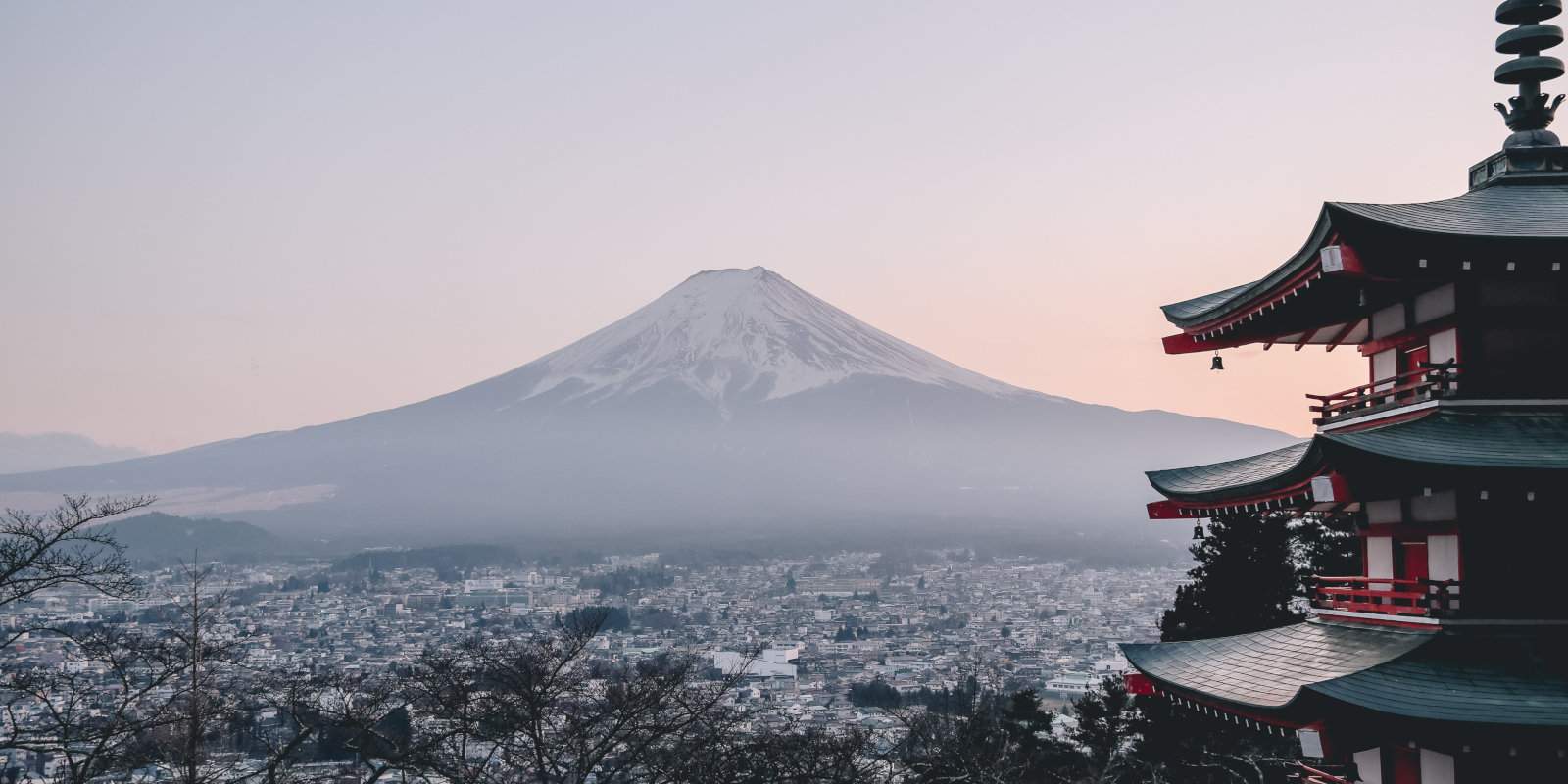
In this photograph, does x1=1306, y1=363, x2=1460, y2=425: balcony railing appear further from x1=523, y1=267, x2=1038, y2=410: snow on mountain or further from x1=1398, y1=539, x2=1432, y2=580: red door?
x1=523, y1=267, x2=1038, y2=410: snow on mountain

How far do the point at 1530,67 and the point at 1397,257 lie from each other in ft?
8.63

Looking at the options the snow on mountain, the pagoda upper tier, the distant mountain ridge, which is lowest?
the distant mountain ridge

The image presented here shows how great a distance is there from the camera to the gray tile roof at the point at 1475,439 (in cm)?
1026

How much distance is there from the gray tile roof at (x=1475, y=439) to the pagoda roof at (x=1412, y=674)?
1.29 metres

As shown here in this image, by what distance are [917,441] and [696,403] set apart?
2448 cm

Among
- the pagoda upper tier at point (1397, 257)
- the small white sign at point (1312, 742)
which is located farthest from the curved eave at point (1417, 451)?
the small white sign at point (1312, 742)

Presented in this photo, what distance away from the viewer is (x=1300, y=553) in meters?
29.4

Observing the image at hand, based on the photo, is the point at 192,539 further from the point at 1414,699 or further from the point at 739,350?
the point at 1414,699

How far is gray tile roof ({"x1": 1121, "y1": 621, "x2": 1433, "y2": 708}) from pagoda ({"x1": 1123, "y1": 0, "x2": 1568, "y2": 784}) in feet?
0.11

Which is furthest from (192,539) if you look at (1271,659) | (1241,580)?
(1271,659)

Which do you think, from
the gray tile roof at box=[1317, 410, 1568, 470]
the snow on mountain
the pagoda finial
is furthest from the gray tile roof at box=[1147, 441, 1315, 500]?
the snow on mountain

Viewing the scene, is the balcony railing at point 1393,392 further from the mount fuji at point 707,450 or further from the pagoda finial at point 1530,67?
the mount fuji at point 707,450

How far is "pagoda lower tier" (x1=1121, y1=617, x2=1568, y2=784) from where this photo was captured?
977 cm

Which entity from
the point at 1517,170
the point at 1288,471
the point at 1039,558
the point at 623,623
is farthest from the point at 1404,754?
the point at 1039,558
